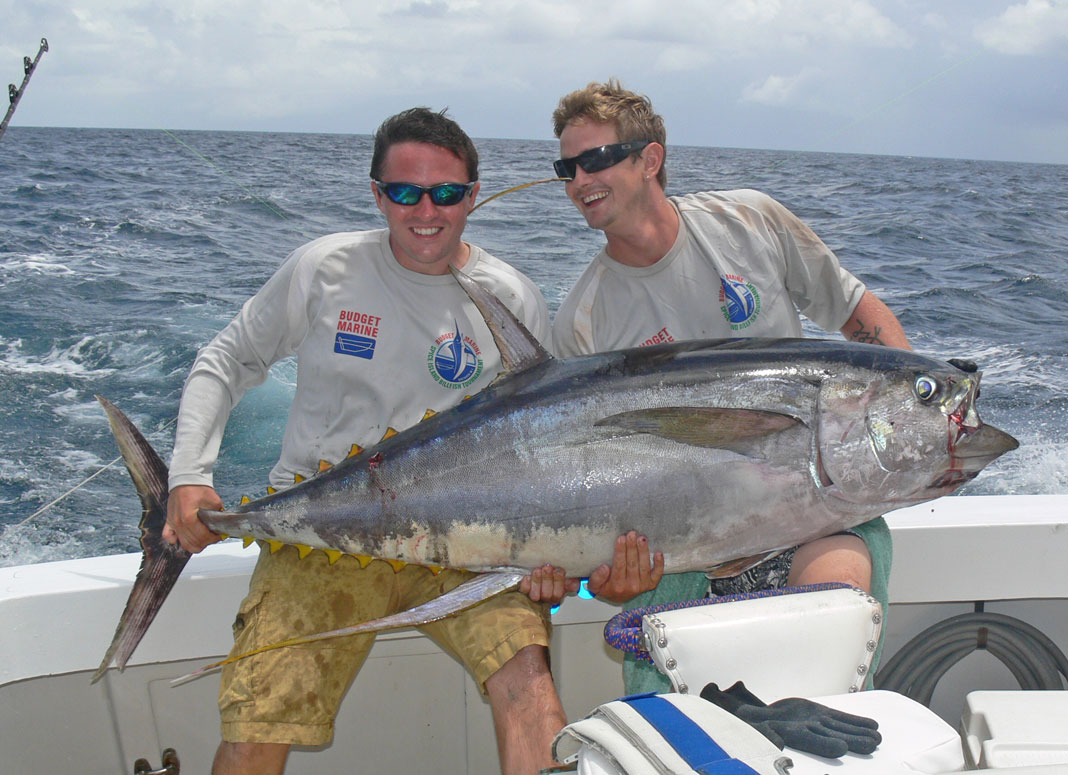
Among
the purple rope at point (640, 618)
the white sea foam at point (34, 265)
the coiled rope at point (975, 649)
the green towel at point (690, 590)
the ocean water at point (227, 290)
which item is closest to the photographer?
the purple rope at point (640, 618)

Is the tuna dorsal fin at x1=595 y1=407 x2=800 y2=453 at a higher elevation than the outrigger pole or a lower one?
lower

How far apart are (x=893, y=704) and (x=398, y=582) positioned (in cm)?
136

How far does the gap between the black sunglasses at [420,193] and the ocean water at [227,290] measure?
69.8 inches

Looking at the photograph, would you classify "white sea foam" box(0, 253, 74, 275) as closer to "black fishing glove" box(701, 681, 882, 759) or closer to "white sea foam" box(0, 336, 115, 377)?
"white sea foam" box(0, 336, 115, 377)

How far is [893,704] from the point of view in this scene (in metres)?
1.47

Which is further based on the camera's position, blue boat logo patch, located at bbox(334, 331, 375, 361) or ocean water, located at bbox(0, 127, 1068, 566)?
ocean water, located at bbox(0, 127, 1068, 566)

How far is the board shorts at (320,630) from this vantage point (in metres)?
2.13

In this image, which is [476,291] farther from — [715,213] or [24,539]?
[24,539]

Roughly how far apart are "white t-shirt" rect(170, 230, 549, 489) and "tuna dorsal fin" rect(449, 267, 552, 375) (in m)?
0.36

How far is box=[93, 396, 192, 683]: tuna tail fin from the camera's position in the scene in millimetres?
2207

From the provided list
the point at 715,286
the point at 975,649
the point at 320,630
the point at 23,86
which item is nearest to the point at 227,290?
the point at 23,86

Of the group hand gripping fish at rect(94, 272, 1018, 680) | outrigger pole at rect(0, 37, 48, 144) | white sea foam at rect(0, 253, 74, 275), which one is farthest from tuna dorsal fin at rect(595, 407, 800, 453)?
white sea foam at rect(0, 253, 74, 275)

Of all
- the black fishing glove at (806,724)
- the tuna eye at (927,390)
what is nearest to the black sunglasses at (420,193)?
the tuna eye at (927,390)

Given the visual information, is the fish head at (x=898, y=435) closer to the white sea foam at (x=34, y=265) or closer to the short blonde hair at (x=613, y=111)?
the short blonde hair at (x=613, y=111)
